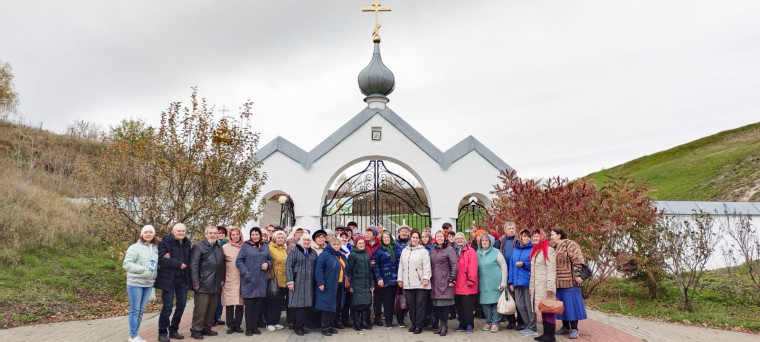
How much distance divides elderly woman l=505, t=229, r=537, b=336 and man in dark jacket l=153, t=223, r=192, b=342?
4497 millimetres

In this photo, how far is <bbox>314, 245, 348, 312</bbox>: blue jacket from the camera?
680 centimetres

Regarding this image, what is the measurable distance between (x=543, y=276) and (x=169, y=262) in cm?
483

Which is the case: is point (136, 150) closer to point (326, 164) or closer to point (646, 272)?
point (326, 164)

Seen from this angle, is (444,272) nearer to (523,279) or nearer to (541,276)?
(523,279)

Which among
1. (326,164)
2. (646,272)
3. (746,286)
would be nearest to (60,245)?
(326,164)

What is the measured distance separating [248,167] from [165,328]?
4.43 meters

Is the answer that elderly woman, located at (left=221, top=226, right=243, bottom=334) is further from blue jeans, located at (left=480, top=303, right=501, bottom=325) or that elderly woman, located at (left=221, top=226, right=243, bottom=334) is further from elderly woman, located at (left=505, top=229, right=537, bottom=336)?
elderly woman, located at (left=505, top=229, right=537, bottom=336)

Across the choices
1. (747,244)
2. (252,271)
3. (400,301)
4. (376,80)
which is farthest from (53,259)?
(747,244)

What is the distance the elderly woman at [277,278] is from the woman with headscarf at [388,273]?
1.35 metres

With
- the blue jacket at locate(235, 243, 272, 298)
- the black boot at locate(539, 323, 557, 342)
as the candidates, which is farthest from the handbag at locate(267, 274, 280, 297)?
the black boot at locate(539, 323, 557, 342)

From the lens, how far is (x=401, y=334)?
273 inches

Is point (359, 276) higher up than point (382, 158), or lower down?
lower down

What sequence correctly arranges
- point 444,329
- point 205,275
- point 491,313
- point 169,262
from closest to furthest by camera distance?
1. point 169,262
2. point 205,275
3. point 444,329
4. point 491,313

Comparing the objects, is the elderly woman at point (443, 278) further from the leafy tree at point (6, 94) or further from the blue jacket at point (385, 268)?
the leafy tree at point (6, 94)
